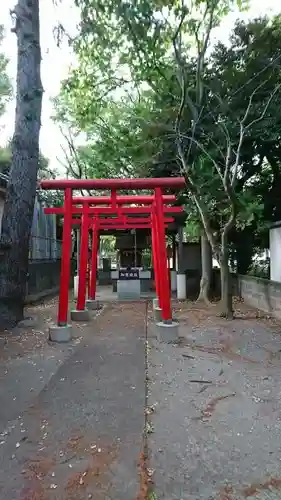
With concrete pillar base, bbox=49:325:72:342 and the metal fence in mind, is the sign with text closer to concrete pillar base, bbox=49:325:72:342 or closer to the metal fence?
the metal fence

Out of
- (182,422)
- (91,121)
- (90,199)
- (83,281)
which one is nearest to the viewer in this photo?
(182,422)

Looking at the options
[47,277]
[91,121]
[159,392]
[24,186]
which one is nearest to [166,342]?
[159,392]

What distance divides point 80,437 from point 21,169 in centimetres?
532

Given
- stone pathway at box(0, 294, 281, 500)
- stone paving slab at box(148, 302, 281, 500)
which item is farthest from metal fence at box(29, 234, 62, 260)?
stone paving slab at box(148, 302, 281, 500)

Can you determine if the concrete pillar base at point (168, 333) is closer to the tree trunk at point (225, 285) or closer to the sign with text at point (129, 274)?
the tree trunk at point (225, 285)

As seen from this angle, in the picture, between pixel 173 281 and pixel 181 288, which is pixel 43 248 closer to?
pixel 173 281

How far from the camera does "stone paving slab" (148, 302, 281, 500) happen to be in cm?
240

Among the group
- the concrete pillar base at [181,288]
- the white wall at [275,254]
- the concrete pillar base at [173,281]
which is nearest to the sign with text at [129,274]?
the concrete pillar base at [181,288]

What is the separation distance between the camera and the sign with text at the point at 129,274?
43.4 feet

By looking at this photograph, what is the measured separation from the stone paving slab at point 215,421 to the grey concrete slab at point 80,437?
6.4 inches

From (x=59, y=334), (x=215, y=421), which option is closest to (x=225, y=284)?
(x=59, y=334)

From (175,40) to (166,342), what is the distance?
498 centimetres

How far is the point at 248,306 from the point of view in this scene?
1065 centimetres

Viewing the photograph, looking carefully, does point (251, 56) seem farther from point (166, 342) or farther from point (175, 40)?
point (166, 342)
